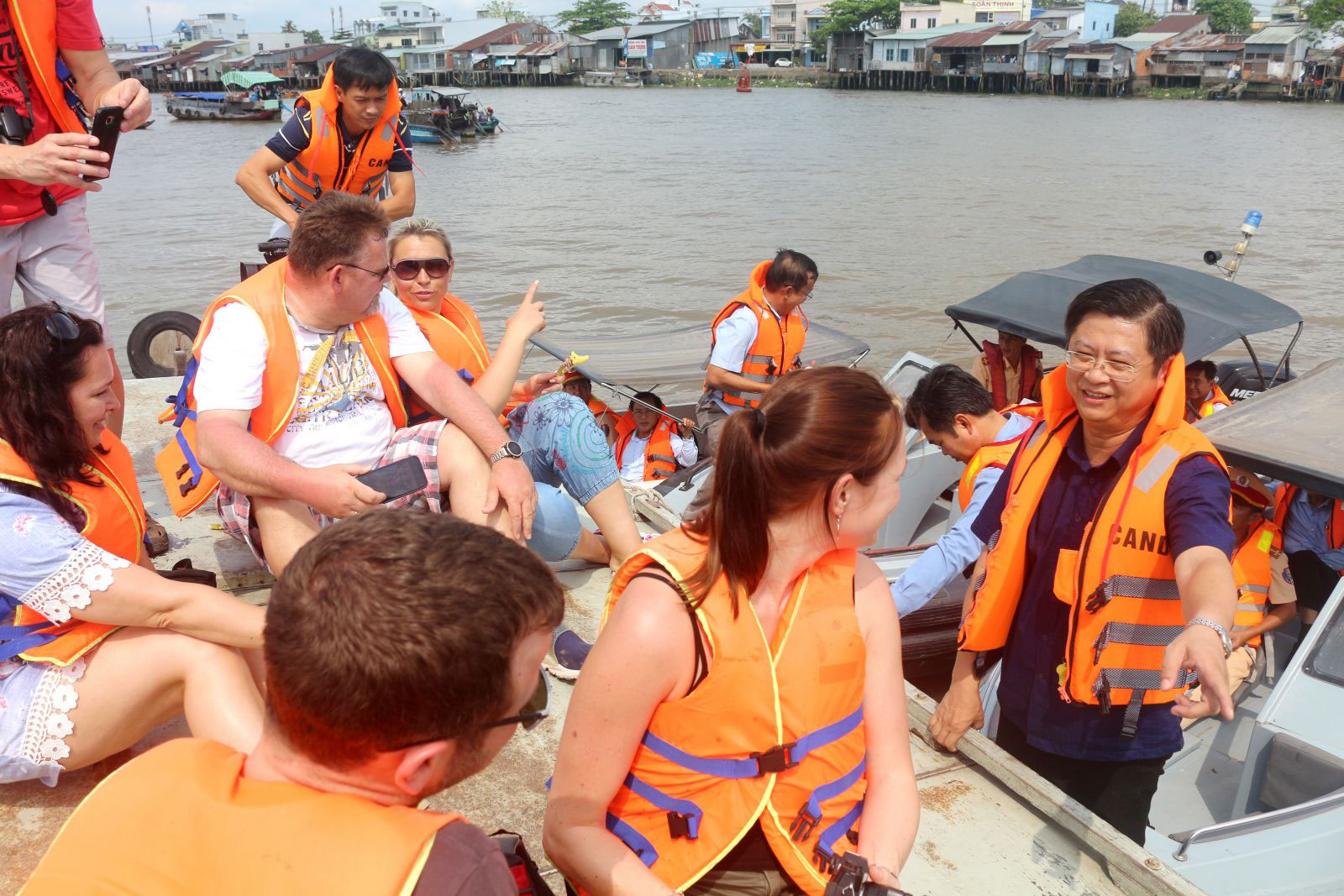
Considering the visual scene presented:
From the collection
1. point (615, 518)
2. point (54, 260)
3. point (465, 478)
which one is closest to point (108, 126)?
point (54, 260)

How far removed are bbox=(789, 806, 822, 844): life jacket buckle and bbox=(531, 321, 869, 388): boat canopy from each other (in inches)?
215

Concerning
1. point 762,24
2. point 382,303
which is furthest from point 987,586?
point 762,24

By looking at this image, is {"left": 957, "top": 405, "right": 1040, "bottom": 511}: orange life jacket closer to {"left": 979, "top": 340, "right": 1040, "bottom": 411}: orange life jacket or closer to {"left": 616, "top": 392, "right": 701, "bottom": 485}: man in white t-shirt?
{"left": 979, "top": 340, "right": 1040, "bottom": 411}: orange life jacket

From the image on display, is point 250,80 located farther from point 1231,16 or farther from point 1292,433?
point 1231,16

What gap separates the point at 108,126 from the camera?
2982mm

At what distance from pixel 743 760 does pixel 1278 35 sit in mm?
60992

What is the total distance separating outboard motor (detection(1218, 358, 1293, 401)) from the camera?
278 inches

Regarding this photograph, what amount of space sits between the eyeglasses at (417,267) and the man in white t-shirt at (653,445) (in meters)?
3.36

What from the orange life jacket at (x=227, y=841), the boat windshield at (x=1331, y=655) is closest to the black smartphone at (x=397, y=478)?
the orange life jacket at (x=227, y=841)

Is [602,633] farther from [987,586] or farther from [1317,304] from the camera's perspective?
[1317,304]

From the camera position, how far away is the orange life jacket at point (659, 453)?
7.16 metres

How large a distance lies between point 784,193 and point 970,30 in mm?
50603

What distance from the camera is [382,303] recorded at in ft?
10.1

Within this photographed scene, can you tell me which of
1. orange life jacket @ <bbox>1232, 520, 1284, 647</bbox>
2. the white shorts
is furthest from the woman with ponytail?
orange life jacket @ <bbox>1232, 520, 1284, 647</bbox>
